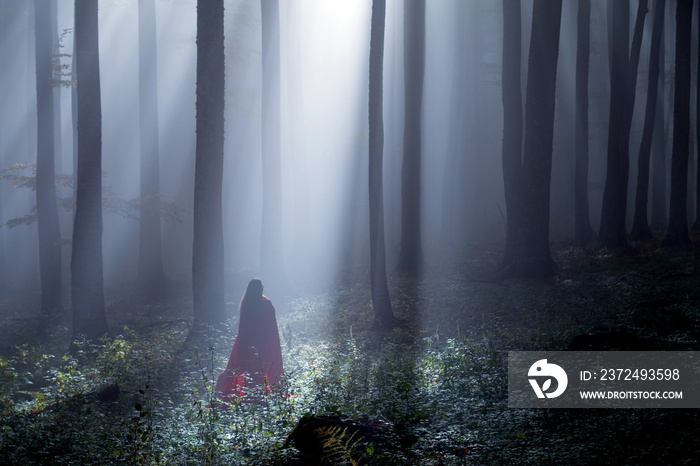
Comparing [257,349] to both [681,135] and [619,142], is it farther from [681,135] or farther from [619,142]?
[681,135]

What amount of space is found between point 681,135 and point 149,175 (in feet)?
56.4

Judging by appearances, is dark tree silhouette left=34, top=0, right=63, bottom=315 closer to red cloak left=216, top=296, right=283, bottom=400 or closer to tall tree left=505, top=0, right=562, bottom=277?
red cloak left=216, top=296, right=283, bottom=400

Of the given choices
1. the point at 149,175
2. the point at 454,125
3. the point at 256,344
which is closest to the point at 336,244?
the point at 454,125

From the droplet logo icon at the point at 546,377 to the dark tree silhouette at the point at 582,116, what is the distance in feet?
42.1

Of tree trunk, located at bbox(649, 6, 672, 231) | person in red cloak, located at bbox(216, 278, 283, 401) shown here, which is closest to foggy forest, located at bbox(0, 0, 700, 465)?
person in red cloak, located at bbox(216, 278, 283, 401)

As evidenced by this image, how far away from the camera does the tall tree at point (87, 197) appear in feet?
36.3

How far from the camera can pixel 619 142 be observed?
645 inches

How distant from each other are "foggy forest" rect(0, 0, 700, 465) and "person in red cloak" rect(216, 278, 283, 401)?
3 centimetres

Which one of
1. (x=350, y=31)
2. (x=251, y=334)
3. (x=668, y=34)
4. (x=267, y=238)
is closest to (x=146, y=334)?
(x=267, y=238)

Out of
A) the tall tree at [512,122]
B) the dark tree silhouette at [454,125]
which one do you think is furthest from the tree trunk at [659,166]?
the tall tree at [512,122]

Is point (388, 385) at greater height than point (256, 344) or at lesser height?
lesser

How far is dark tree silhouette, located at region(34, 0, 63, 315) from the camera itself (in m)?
15.4

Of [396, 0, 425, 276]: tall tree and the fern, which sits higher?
[396, 0, 425, 276]: tall tree

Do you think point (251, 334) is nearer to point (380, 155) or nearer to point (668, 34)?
point (380, 155)
